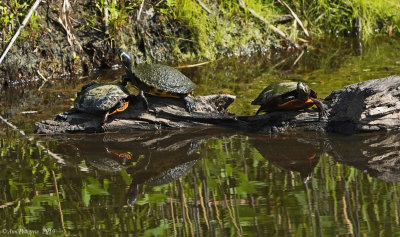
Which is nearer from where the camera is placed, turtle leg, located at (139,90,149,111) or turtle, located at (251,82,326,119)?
turtle, located at (251,82,326,119)

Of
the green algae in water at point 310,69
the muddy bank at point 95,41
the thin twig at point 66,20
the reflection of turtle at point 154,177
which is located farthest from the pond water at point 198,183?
the thin twig at point 66,20

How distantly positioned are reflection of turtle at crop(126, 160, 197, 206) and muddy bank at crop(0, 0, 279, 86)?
3.91 meters

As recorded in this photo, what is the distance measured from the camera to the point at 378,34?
10.2 metres

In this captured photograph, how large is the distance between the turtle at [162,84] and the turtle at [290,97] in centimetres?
65

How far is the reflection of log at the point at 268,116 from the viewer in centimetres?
500

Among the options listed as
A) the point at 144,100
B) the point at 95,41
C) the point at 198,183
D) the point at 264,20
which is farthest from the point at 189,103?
the point at 264,20

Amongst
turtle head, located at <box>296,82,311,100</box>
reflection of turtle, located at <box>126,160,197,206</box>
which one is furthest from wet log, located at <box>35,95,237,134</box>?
reflection of turtle, located at <box>126,160,197,206</box>

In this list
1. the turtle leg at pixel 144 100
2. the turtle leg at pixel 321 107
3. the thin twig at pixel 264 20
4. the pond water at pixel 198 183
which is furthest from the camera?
the thin twig at pixel 264 20

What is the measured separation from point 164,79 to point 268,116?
0.99 m

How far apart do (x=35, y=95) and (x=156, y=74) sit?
7.62ft

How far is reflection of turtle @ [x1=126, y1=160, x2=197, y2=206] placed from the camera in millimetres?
4082

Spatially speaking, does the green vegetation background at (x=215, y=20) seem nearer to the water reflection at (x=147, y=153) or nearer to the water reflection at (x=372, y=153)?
the water reflection at (x=147, y=153)

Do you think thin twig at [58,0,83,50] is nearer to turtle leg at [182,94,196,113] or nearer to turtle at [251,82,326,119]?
turtle leg at [182,94,196,113]

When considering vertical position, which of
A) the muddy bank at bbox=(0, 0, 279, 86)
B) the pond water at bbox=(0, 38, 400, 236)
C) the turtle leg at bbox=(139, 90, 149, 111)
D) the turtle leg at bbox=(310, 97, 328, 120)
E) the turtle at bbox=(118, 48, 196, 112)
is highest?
the muddy bank at bbox=(0, 0, 279, 86)
